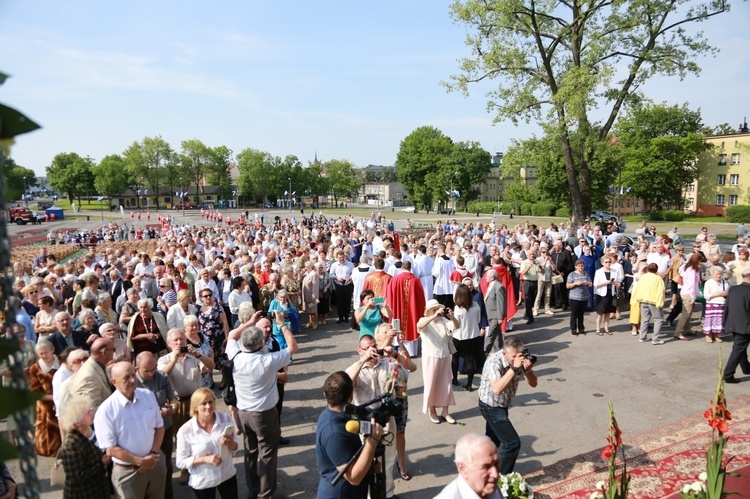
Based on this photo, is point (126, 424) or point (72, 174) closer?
point (126, 424)

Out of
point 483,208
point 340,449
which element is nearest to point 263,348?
point 340,449

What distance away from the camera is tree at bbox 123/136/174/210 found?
9238cm

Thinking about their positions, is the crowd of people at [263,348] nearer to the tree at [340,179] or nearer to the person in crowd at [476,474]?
the person in crowd at [476,474]

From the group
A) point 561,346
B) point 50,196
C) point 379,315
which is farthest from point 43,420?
point 50,196

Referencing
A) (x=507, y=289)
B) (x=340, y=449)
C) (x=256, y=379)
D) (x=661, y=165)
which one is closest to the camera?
(x=340, y=449)

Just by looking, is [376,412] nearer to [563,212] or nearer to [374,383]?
[374,383]

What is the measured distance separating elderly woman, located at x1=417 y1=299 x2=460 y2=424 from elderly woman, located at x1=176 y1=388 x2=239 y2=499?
9.96ft

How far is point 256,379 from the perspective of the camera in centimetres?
478

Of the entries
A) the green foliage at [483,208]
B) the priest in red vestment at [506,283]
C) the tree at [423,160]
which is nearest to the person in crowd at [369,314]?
the priest in red vestment at [506,283]

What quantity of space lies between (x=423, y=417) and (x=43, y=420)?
4751 mm

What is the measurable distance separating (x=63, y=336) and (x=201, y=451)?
347cm

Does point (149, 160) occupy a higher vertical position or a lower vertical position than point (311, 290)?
higher

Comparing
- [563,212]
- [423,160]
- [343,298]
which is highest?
[423,160]

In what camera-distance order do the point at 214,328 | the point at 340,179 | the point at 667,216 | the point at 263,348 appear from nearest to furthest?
the point at 263,348, the point at 214,328, the point at 667,216, the point at 340,179
